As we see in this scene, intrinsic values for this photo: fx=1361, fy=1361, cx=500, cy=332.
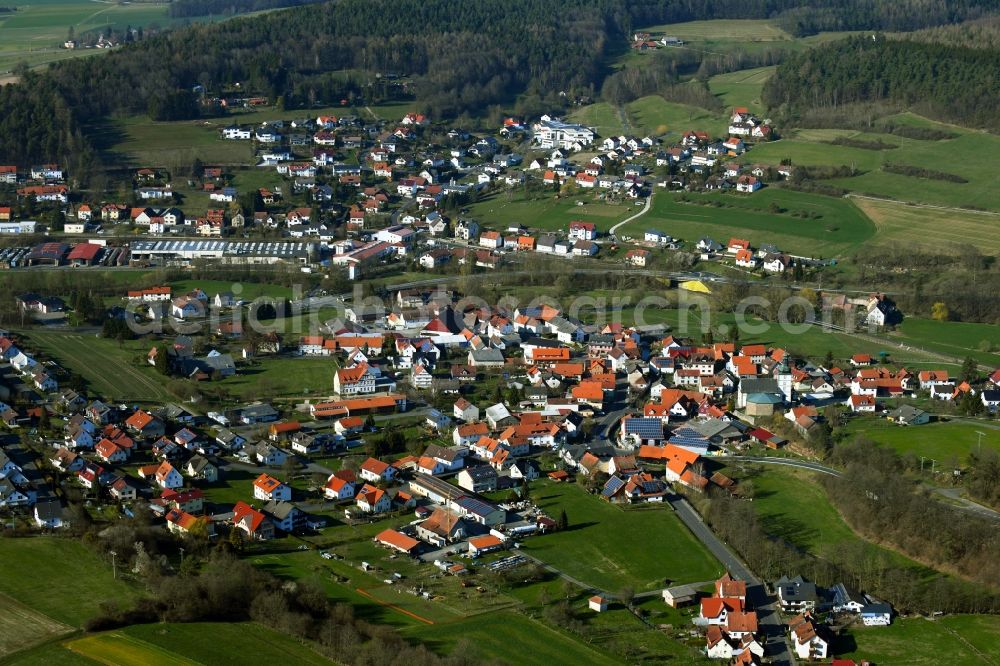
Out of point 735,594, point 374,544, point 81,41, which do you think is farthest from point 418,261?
point 81,41

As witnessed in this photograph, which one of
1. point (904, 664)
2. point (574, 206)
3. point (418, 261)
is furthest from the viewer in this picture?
point (574, 206)

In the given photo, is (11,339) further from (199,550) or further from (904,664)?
(904,664)

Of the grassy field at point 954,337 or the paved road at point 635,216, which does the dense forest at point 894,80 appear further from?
the grassy field at point 954,337

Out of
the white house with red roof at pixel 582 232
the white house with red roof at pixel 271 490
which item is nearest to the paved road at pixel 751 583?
the white house with red roof at pixel 271 490

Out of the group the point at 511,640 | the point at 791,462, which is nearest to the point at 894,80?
the point at 791,462

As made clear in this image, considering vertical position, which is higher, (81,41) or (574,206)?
(81,41)

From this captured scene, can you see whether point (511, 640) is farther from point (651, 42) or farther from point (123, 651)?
point (651, 42)
